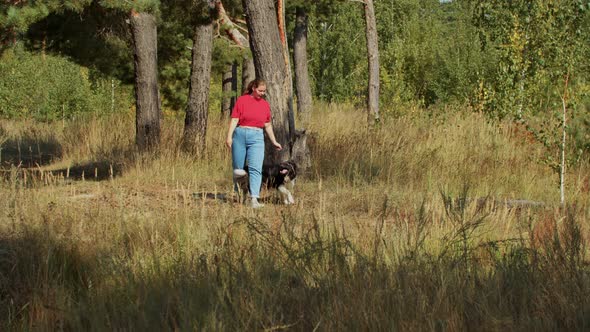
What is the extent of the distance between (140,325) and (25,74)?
3152 centimetres

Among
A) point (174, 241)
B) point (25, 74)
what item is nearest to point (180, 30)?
point (25, 74)

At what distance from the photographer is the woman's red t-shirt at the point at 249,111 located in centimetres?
1069

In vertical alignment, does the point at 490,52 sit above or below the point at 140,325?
above

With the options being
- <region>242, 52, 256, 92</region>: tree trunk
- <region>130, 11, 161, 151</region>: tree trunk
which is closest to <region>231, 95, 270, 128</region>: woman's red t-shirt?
<region>130, 11, 161, 151</region>: tree trunk

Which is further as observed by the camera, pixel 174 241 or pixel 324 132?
pixel 324 132

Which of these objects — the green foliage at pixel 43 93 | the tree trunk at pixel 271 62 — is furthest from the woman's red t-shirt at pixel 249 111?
the green foliage at pixel 43 93

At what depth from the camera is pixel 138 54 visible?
15789 mm

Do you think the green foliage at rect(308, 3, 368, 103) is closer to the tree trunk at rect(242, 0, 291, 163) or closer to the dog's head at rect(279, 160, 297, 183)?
the tree trunk at rect(242, 0, 291, 163)

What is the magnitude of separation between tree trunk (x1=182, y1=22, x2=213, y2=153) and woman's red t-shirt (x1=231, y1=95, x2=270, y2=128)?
6047 millimetres

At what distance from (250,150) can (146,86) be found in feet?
19.2

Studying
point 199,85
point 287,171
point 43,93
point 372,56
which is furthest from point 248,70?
point 287,171

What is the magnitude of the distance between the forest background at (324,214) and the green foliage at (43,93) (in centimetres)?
729

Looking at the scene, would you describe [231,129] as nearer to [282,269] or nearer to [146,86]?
[282,269]

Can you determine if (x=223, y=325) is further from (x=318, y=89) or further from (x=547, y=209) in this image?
(x=318, y=89)
